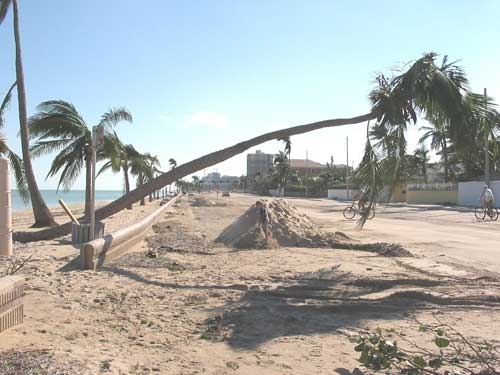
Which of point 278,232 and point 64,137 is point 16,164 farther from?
point 278,232

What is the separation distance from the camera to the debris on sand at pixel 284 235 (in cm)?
1470

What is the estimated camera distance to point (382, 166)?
11016mm

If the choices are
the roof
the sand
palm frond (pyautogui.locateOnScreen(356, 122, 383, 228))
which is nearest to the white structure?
the sand

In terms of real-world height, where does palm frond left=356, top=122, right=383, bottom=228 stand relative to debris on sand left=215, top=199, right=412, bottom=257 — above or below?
above

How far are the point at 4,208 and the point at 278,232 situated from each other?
6919 mm

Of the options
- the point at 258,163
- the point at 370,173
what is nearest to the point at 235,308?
the point at 370,173

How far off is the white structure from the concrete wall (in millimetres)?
43802

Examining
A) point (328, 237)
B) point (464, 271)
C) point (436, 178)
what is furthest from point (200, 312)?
point (436, 178)

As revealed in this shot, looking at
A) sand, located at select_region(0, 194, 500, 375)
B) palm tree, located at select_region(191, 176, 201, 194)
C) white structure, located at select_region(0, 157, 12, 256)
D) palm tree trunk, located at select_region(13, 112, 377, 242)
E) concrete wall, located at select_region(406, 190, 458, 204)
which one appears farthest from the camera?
palm tree, located at select_region(191, 176, 201, 194)

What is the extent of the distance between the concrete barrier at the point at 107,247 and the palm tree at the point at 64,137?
22.5 ft

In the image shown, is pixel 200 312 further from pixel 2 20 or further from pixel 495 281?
pixel 2 20

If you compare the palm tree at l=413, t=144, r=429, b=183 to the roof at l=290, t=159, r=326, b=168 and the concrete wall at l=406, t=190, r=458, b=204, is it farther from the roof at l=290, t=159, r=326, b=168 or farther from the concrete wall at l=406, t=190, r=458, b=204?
the roof at l=290, t=159, r=326, b=168

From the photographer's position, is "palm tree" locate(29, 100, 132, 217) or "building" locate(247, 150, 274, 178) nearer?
"palm tree" locate(29, 100, 132, 217)

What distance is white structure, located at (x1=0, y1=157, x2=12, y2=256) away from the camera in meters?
11.6
